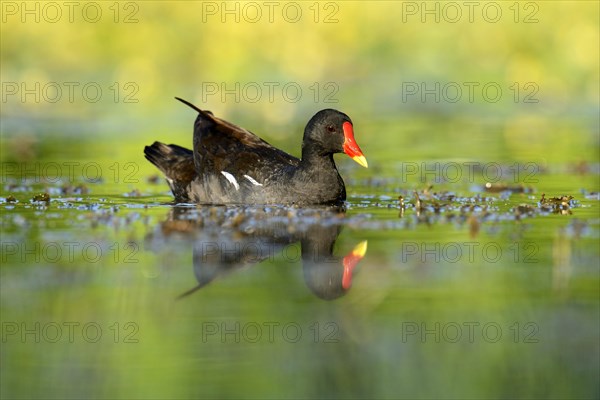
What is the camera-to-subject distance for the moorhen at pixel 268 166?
1010 centimetres

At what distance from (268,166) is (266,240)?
205 centimetres

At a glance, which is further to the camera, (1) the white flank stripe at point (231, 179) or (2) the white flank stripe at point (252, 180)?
(1) the white flank stripe at point (231, 179)

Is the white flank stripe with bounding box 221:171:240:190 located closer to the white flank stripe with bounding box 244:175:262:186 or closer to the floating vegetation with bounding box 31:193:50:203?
the white flank stripe with bounding box 244:175:262:186

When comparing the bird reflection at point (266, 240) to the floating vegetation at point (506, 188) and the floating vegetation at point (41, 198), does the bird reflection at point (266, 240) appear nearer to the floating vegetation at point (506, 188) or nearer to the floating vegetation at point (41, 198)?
the floating vegetation at point (41, 198)

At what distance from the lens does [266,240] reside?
833cm

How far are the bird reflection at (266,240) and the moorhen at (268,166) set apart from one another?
236mm

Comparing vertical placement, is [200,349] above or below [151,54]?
below

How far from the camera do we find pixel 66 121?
1770 centimetres

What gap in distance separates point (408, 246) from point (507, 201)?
2597mm

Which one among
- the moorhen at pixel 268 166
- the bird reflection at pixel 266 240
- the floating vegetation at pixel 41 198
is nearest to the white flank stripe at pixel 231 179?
the moorhen at pixel 268 166

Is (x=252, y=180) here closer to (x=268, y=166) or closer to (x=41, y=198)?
(x=268, y=166)

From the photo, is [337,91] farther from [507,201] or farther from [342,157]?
[507,201]

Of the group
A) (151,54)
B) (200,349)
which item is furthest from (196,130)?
(151,54)

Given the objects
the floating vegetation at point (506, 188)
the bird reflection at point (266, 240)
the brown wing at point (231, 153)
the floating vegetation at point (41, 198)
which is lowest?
the bird reflection at point (266, 240)
